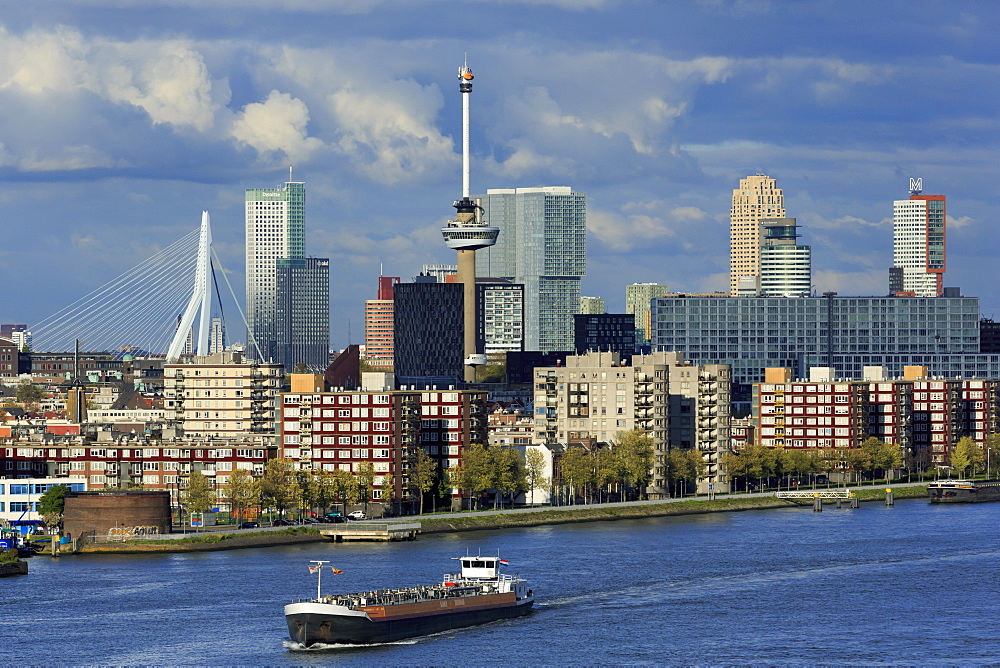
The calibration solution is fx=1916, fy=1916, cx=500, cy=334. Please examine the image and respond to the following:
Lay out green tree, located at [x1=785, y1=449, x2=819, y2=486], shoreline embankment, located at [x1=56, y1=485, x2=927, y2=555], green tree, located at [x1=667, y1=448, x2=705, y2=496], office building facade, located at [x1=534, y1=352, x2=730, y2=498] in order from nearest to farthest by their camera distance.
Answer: shoreline embankment, located at [x1=56, y1=485, x2=927, y2=555] → green tree, located at [x1=667, y1=448, x2=705, y2=496] → office building facade, located at [x1=534, y1=352, x2=730, y2=498] → green tree, located at [x1=785, y1=449, x2=819, y2=486]

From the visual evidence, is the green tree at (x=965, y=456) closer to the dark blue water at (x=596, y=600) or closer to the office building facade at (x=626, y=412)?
the office building facade at (x=626, y=412)

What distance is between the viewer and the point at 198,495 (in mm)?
113000

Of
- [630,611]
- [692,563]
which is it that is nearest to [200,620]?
[630,611]

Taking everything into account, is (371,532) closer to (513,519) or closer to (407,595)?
(513,519)

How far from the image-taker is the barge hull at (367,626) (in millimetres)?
70312

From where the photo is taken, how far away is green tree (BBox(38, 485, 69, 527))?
108m

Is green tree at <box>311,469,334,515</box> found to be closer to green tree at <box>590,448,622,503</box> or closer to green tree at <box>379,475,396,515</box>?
green tree at <box>379,475,396,515</box>

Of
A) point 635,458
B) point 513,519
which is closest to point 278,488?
point 513,519

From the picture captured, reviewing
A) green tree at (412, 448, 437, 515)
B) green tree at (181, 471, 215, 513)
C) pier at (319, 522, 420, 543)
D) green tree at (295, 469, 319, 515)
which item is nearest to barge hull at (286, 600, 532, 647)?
pier at (319, 522, 420, 543)

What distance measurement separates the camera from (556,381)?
148375 millimetres

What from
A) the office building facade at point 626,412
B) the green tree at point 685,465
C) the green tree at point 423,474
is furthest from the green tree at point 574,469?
the green tree at point 423,474

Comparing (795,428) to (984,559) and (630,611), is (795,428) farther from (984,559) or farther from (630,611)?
(630,611)

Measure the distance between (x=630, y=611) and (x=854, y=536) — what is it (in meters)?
35.9

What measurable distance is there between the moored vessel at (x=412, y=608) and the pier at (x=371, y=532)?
2554 cm
